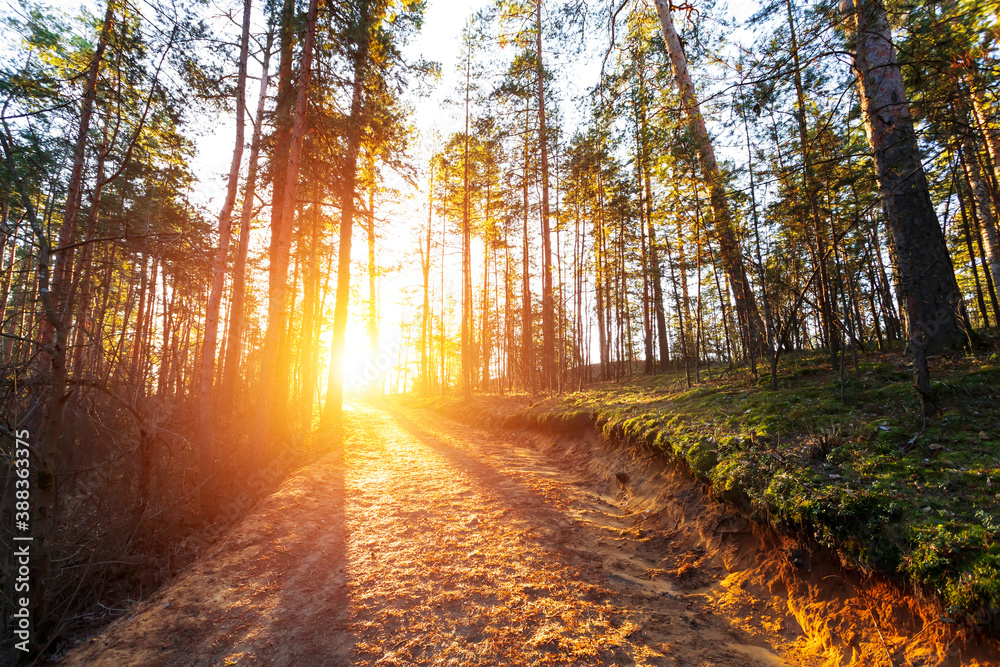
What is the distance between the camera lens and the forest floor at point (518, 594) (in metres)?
2.45

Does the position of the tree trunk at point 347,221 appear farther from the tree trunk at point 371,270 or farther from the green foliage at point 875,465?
the green foliage at point 875,465

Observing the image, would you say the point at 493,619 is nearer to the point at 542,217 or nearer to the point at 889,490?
the point at 889,490

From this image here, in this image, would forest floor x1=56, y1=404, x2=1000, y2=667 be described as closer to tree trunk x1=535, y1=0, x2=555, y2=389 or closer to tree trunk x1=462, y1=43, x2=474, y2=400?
tree trunk x1=535, y1=0, x2=555, y2=389

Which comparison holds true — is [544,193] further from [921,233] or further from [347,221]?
[921,233]

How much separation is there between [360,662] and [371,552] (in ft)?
5.22

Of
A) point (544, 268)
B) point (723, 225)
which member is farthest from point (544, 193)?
point (723, 225)

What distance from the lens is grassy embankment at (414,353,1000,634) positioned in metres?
2.18

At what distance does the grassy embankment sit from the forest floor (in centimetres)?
26

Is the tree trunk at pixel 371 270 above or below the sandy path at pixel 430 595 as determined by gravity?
above

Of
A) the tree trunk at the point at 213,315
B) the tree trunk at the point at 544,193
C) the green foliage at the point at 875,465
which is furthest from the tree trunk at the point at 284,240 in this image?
the tree trunk at the point at 544,193

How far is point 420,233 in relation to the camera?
2228 cm

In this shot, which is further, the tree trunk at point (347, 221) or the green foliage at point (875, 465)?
the tree trunk at point (347, 221)

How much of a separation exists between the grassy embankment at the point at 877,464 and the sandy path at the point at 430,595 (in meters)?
1.02

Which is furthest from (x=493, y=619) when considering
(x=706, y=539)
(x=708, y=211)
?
(x=708, y=211)
